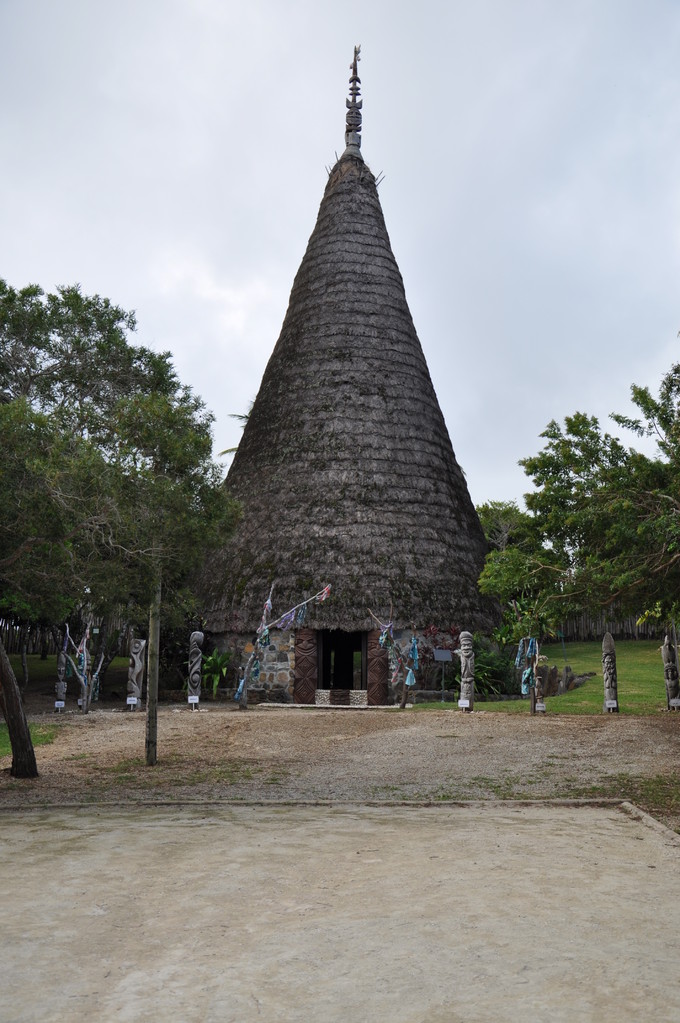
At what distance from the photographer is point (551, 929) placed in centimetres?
481

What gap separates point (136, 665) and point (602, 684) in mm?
Result: 13877

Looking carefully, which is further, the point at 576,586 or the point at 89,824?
the point at 576,586

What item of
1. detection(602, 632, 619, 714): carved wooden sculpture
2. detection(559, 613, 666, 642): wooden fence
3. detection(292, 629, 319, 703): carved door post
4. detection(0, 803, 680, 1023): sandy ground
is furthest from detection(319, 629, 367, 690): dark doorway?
detection(0, 803, 680, 1023): sandy ground

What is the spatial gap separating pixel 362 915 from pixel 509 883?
1.24 metres

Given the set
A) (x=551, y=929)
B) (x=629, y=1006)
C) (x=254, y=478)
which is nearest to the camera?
(x=629, y=1006)

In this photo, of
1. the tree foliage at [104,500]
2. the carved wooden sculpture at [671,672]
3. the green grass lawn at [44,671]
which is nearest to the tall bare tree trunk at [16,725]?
the tree foliage at [104,500]

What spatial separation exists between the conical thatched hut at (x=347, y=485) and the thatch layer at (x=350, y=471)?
0.15 ft

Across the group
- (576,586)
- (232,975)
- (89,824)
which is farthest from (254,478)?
(232,975)

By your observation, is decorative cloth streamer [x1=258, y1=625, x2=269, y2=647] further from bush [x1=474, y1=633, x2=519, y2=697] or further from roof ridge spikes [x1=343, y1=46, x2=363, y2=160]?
roof ridge spikes [x1=343, y1=46, x2=363, y2=160]

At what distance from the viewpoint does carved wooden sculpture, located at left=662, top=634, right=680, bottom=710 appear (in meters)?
19.7

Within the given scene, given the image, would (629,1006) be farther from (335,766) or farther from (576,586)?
(576,586)

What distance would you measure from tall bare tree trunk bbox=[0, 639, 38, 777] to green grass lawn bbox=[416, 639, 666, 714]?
1154 cm

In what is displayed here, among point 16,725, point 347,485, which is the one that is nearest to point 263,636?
point 347,485

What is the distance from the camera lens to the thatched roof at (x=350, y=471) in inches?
982
